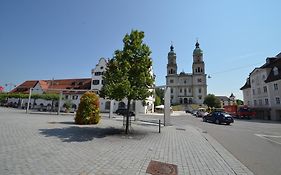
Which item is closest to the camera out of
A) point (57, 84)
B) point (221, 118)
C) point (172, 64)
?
point (221, 118)

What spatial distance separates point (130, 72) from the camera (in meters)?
12.0

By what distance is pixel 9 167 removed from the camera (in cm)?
496

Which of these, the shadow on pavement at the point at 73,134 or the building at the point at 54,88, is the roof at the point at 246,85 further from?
the shadow on pavement at the point at 73,134

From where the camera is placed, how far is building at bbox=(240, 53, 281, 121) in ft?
124

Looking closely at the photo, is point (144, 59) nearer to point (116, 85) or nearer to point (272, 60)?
point (116, 85)

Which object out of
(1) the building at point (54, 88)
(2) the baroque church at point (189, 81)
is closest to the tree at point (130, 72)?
(1) the building at point (54, 88)

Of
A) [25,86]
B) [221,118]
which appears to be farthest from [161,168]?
[25,86]

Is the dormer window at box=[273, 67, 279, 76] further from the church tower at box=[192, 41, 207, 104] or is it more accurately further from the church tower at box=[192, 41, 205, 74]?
the church tower at box=[192, 41, 205, 74]

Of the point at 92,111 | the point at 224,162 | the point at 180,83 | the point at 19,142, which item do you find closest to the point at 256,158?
the point at 224,162

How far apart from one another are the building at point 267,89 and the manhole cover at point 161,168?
4190cm

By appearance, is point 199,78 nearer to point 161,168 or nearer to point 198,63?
point 198,63

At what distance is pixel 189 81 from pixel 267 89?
62.0 meters

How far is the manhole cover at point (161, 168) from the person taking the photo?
17.5 ft

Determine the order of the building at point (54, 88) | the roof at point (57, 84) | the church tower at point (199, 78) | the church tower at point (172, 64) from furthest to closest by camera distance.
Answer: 1. the church tower at point (172, 64)
2. the church tower at point (199, 78)
3. the roof at point (57, 84)
4. the building at point (54, 88)
